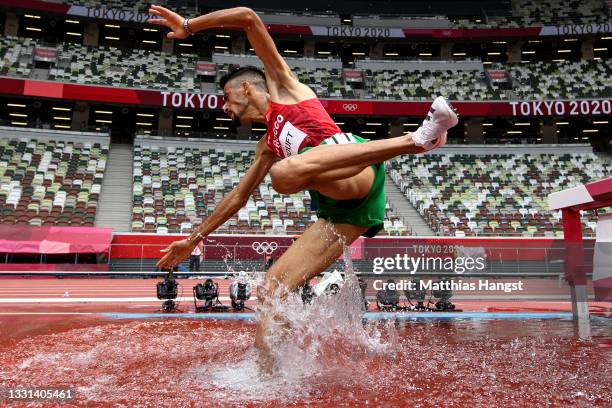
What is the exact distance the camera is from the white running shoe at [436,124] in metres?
2.30

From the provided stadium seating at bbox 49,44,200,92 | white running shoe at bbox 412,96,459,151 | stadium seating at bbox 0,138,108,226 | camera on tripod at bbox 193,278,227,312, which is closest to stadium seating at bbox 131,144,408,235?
stadium seating at bbox 0,138,108,226

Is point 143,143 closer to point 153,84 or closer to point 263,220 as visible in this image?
point 153,84

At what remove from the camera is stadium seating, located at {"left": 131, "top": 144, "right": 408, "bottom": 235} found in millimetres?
18375

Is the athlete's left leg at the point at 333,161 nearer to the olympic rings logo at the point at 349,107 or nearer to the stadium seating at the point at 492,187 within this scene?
the stadium seating at the point at 492,187

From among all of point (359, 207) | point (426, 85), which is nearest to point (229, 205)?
point (359, 207)

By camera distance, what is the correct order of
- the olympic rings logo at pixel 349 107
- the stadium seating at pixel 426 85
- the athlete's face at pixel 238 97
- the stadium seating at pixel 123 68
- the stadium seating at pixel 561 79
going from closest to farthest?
the athlete's face at pixel 238 97 → the stadium seating at pixel 123 68 → the olympic rings logo at pixel 349 107 → the stadium seating at pixel 561 79 → the stadium seating at pixel 426 85

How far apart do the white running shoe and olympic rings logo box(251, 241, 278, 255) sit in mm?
14316

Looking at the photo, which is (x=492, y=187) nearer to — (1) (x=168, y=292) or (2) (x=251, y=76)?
(1) (x=168, y=292)

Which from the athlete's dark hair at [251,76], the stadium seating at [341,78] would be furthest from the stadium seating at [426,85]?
the athlete's dark hair at [251,76]

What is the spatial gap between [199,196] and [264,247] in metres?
6.14

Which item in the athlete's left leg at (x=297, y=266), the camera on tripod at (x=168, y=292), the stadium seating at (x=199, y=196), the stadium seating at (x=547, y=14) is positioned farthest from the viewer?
the stadium seating at (x=547, y=14)

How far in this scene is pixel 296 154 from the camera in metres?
2.77

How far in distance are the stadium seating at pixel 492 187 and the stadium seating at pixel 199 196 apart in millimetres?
3102

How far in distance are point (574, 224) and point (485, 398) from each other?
7.05 m
